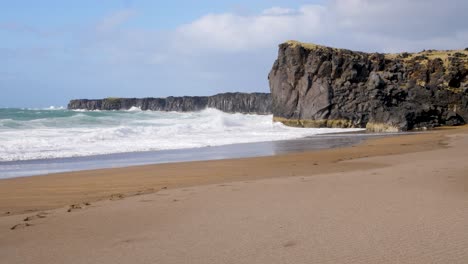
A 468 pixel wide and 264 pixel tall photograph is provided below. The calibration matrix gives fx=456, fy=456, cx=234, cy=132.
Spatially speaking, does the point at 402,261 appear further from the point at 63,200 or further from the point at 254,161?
the point at 254,161

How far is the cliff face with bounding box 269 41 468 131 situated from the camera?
4152cm

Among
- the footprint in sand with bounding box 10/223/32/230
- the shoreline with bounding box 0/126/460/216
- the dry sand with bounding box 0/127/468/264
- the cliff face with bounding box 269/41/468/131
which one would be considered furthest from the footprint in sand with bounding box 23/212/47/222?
the cliff face with bounding box 269/41/468/131

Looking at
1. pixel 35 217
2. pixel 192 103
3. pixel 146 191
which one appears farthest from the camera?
pixel 192 103

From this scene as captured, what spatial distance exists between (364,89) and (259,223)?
45.3m

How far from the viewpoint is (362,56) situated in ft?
183

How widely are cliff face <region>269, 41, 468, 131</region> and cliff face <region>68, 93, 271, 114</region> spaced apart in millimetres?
49442

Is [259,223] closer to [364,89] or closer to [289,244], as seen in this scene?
[289,244]

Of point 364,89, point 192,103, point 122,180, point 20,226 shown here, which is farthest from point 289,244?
point 192,103

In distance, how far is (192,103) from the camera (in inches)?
4747

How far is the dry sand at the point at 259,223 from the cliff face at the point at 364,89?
32.9 m

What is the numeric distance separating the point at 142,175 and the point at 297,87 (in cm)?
4221

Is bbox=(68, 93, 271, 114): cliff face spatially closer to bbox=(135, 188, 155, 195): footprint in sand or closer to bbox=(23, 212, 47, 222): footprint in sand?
bbox=(135, 188, 155, 195): footprint in sand

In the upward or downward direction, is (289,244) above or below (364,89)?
below

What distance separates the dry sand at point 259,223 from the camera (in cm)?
413
